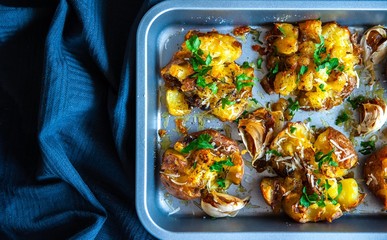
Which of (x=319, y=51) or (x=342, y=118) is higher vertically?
(x=319, y=51)

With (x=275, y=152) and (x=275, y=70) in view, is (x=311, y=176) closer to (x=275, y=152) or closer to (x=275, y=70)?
(x=275, y=152)

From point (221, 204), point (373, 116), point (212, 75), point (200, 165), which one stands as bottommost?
point (221, 204)

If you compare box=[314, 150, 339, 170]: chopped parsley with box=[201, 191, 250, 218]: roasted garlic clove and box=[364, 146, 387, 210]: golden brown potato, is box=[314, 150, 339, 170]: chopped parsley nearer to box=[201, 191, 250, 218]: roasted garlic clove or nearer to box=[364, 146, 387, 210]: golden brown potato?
box=[364, 146, 387, 210]: golden brown potato

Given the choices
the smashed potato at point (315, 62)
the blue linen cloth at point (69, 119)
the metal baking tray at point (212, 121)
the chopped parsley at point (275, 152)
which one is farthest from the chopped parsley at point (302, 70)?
the blue linen cloth at point (69, 119)

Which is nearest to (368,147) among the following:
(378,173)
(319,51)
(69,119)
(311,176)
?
(378,173)

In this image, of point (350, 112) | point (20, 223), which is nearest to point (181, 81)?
point (350, 112)

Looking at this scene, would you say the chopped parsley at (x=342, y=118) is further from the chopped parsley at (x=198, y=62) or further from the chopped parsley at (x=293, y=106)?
the chopped parsley at (x=198, y=62)

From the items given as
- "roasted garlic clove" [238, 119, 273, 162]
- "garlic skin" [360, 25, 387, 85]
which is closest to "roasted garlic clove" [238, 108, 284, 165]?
"roasted garlic clove" [238, 119, 273, 162]
